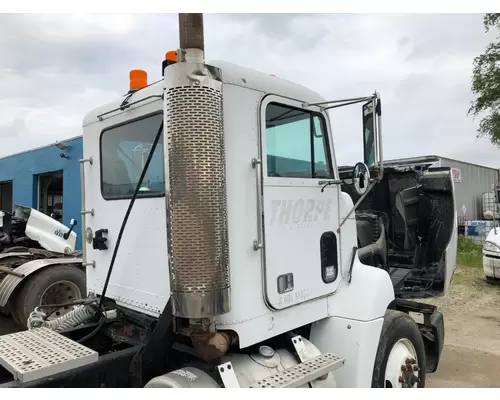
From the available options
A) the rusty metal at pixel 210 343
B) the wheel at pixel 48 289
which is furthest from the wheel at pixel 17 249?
the rusty metal at pixel 210 343

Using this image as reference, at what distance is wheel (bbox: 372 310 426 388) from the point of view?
319cm

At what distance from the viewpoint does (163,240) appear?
2.71 m

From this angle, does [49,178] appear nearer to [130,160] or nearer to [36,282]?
[36,282]

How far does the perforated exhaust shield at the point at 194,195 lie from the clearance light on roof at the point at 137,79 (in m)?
1.01

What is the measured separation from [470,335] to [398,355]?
3.67 meters

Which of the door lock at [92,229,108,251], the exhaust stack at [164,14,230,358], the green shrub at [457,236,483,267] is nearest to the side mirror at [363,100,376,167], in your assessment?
the exhaust stack at [164,14,230,358]

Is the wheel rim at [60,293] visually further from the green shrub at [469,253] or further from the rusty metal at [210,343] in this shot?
the green shrub at [469,253]

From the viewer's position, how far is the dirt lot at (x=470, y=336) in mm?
4738

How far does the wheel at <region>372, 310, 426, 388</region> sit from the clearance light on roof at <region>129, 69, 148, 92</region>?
2.54 metres

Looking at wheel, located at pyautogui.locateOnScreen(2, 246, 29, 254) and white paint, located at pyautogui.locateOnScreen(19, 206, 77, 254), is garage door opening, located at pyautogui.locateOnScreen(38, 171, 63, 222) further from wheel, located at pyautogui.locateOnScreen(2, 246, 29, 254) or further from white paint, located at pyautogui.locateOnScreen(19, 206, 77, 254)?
wheel, located at pyautogui.locateOnScreen(2, 246, 29, 254)

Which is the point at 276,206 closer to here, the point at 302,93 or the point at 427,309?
the point at 302,93

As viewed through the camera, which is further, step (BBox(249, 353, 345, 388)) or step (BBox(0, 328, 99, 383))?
step (BBox(249, 353, 345, 388))

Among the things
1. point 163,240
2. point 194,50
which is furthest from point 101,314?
point 194,50

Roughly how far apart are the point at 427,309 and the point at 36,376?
330 cm
